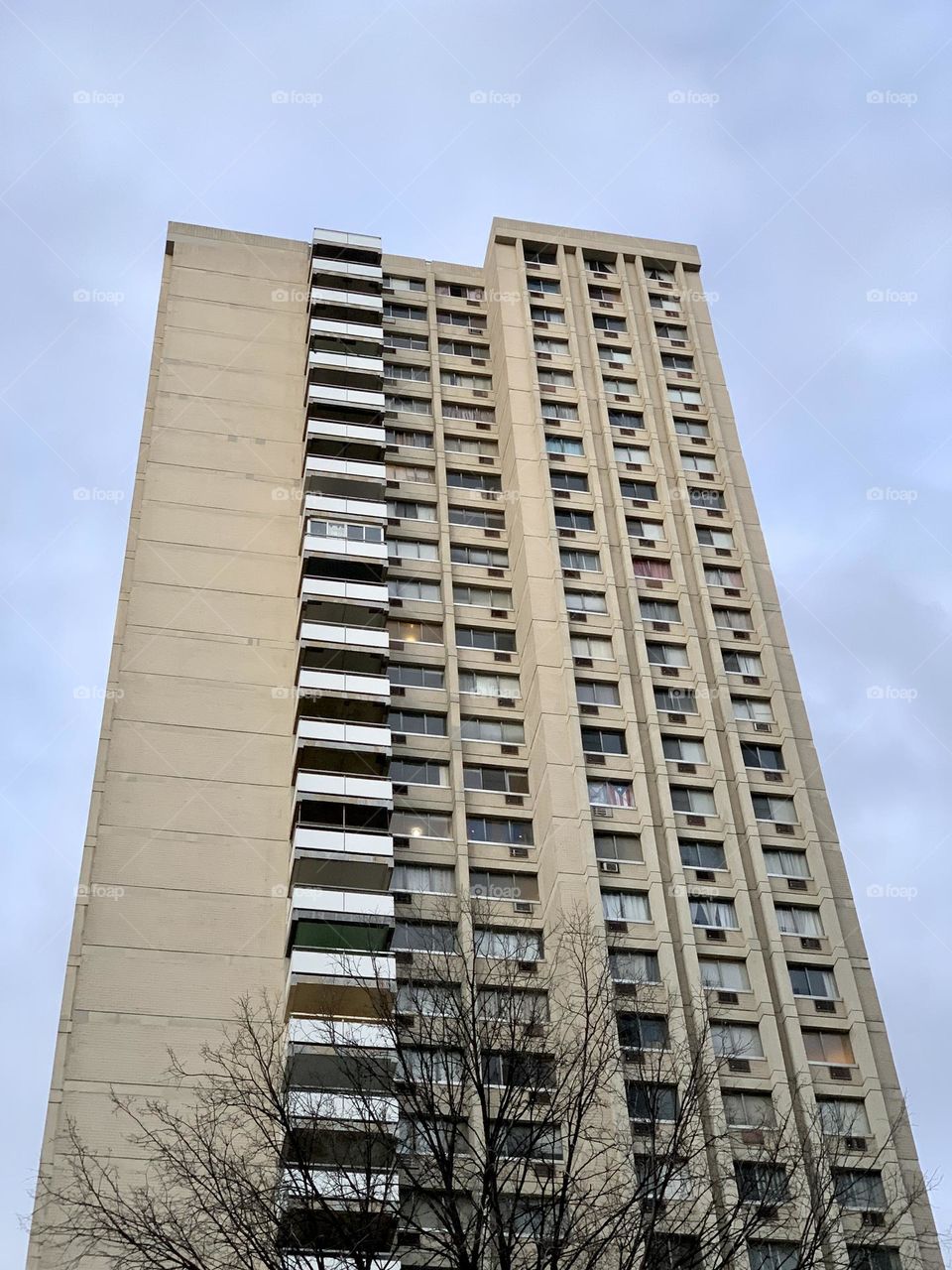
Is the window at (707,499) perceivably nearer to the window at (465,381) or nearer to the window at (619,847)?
the window at (465,381)

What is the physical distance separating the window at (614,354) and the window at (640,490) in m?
7.24

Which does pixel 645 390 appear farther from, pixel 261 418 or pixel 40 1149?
pixel 40 1149

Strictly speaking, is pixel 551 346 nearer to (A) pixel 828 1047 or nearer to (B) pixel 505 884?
(B) pixel 505 884

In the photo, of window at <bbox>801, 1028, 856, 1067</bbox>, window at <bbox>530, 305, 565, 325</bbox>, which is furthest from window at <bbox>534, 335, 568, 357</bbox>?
window at <bbox>801, 1028, 856, 1067</bbox>

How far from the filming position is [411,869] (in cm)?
4291

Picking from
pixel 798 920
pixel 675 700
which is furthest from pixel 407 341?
pixel 798 920

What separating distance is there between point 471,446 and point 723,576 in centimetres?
1145

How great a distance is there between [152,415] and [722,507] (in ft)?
72.9

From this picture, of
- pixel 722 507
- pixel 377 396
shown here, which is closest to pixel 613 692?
pixel 722 507

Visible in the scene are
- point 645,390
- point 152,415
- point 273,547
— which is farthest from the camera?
point 645,390

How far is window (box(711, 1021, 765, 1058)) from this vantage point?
1575 inches

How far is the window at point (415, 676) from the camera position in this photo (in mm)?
47594

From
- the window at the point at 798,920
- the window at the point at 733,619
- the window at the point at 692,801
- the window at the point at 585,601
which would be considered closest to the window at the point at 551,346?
the window at the point at 585,601

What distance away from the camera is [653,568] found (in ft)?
172
